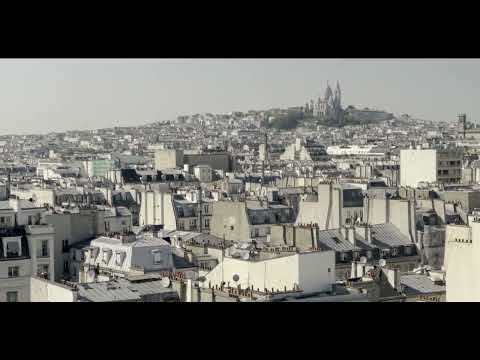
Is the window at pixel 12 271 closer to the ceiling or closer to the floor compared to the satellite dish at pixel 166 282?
closer to the floor

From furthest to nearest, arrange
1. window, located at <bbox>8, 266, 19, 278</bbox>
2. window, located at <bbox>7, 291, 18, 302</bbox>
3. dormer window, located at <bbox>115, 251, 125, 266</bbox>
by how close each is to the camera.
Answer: dormer window, located at <bbox>115, 251, 125, 266</bbox>
window, located at <bbox>8, 266, 19, 278</bbox>
window, located at <bbox>7, 291, 18, 302</bbox>

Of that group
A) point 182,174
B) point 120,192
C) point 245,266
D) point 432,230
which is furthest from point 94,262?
point 182,174

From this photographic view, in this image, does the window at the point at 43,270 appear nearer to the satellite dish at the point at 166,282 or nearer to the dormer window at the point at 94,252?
the dormer window at the point at 94,252

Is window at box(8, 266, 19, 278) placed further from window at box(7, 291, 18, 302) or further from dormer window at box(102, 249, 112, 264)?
dormer window at box(102, 249, 112, 264)

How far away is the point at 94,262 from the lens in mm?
16359

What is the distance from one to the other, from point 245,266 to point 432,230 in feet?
22.2

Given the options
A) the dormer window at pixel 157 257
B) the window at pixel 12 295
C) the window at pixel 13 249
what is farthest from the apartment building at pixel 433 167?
the window at pixel 12 295

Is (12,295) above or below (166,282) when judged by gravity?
below

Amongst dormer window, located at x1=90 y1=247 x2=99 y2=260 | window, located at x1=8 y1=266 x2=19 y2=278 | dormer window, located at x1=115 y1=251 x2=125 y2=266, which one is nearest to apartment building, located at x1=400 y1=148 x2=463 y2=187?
dormer window, located at x1=90 y1=247 x2=99 y2=260

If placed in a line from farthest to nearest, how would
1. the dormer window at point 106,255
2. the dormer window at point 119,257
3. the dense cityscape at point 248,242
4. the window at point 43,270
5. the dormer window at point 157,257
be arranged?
1. the dormer window at point 106,255
2. the dormer window at point 119,257
3. the dormer window at point 157,257
4. the window at point 43,270
5. the dense cityscape at point 248,242

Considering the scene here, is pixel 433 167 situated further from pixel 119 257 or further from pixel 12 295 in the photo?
pixel 12 295

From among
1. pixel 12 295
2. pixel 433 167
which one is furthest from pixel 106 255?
pixel 433 167
